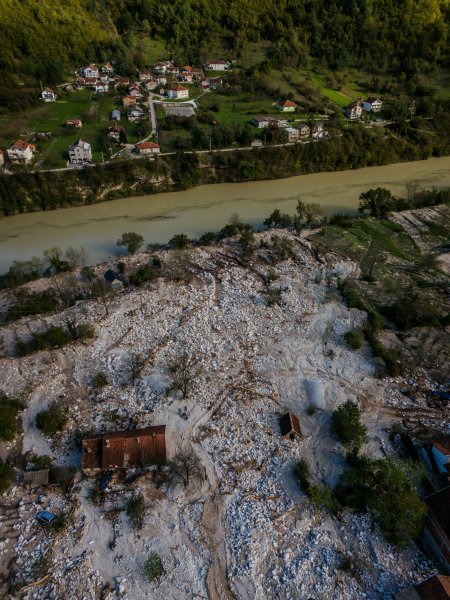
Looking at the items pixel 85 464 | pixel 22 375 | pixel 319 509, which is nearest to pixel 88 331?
pixel 22 375

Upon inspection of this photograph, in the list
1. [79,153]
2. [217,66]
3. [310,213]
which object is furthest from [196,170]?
[217,66]

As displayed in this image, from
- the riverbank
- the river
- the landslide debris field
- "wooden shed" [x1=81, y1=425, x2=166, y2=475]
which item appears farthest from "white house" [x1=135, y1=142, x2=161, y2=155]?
"wooden shed" [x1=81, y1=425, x2=166, y2=475]

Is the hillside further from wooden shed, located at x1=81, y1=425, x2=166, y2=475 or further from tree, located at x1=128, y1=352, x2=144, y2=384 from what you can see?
wooden shed, located at x1=81, y1=425, x2=166, y2=475

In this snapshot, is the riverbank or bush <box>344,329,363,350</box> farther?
the riverbank

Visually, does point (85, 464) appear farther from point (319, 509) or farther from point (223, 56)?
point (223, 56)

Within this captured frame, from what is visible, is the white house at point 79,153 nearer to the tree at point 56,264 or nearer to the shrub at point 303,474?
the tree at point 56,264

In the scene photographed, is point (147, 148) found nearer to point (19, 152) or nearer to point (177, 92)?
point (19, 152)

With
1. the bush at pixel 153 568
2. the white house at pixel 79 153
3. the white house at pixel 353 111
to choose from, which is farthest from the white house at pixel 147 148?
the bush at pixel 153 568
